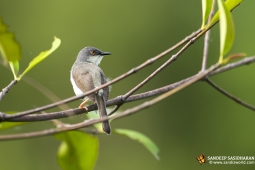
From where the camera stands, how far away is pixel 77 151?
6.55 feet

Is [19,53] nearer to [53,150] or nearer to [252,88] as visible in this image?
[53,150]

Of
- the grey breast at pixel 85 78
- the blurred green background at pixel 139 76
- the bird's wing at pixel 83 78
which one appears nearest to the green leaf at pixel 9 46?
the grey breast at pixel 85 78

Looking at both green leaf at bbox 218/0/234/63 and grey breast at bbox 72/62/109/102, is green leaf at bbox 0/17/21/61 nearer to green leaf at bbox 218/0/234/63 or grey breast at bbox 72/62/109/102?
green leaf at bbox 218/0/234/63

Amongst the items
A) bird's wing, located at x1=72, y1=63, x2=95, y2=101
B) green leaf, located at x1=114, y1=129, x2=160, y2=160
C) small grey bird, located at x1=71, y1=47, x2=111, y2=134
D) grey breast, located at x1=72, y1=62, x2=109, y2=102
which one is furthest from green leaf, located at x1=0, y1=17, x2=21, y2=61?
bird's wing, located at x1=72, y1=63, x2=95, y2=101

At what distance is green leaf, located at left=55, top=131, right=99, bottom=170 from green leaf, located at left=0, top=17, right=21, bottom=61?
30 centimetres

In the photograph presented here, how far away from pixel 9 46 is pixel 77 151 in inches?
15.9

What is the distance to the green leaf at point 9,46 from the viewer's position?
2.00 meters

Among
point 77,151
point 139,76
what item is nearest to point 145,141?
point 77,151

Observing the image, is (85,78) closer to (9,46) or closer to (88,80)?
(88,80)

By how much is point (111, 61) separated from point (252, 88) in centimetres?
284

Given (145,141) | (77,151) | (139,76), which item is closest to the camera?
(77,151)

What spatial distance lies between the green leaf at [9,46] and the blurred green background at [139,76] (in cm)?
858

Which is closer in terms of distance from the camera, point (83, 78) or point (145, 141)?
point (145, 141)

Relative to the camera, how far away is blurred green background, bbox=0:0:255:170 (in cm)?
1170
